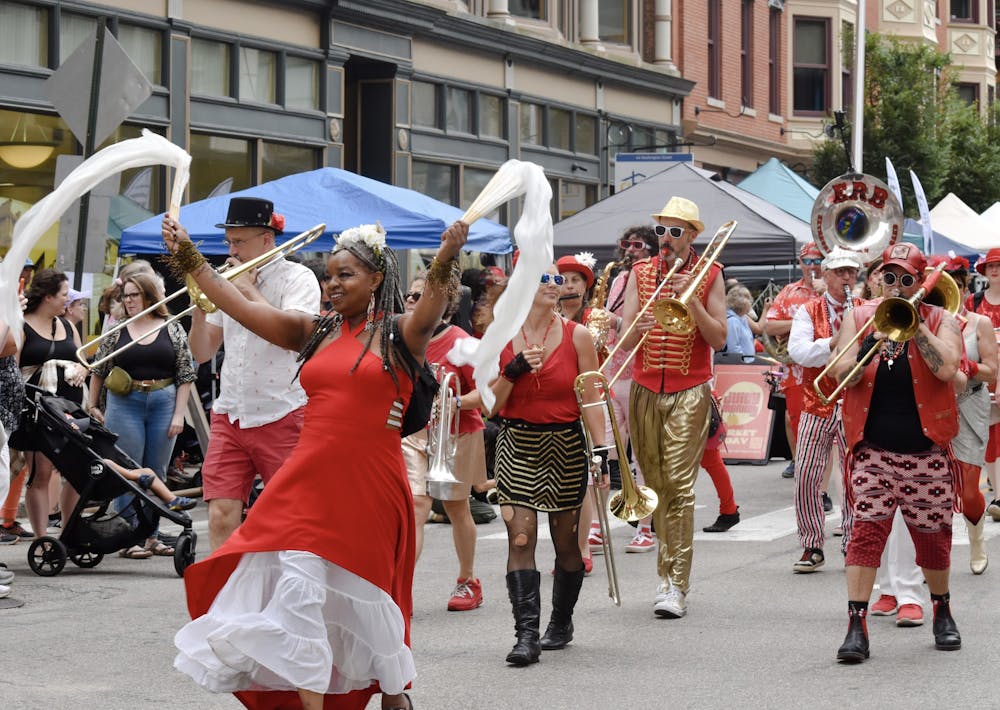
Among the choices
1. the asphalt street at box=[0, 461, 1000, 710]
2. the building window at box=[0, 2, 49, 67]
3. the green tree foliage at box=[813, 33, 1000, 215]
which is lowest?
the asphalt street at box=[0, 461, 1000, 710]

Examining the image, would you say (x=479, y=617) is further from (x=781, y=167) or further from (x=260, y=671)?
(x=781, y=167)

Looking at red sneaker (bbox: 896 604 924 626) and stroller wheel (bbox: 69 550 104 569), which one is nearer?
red sneaker (bbox: 896 604 924 626)

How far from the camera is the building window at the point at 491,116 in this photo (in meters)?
25.2

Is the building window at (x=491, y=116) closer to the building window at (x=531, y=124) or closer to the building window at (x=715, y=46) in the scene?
the building window at (x=531, y=124)

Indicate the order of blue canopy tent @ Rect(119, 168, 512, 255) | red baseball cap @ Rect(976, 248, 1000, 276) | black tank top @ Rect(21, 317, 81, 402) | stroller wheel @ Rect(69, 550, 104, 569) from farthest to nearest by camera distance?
blue canopy tent @ Rect(119, 168, 512, 255), red baseball cap @ Rect(976, 248, 1000, 276), black tank top @ Rect(21, 317, 81, 402), stroller wheel @ Rect(69, 550, 104, 569)

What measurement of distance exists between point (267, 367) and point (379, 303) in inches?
91.1

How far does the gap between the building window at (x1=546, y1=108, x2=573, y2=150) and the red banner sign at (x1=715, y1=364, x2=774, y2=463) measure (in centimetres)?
1025

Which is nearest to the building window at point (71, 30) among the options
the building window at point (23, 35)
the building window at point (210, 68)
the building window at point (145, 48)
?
the building window at point (23, 35)

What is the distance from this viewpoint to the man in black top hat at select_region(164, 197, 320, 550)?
7895 millimetres

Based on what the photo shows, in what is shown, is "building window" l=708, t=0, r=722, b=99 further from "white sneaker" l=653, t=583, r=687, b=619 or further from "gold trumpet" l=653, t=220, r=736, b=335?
"white sneaker" l=653, t=583, r=687, b=619

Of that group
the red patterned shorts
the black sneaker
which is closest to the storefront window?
the black sneaker

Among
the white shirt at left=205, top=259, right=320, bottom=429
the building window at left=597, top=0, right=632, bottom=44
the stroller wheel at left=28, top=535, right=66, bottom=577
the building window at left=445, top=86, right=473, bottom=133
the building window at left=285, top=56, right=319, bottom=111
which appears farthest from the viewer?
the building window at left=597, top=0, right=632, bottom=44

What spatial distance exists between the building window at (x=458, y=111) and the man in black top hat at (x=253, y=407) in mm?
16506

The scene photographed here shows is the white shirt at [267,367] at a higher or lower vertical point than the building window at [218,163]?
lower
